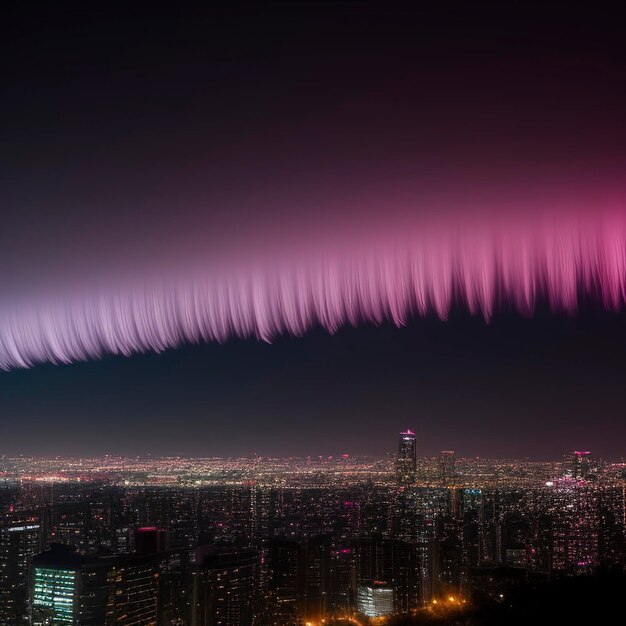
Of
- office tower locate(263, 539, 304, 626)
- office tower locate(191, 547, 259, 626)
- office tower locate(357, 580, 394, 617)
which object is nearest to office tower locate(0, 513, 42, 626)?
office tower locate(191, 547, 259, 626)

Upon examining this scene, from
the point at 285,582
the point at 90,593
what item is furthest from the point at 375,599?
the point at 90,593

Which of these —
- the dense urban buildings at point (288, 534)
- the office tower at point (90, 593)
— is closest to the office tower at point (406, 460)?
the dense urban buildings at point (288, 534)

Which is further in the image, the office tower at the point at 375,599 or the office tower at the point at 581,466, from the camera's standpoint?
the office tower at the point at 581,466

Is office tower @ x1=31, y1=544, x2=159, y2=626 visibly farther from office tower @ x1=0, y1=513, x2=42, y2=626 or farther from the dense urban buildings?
office tower @ x1=0, y1=513, x2=42, y2=626

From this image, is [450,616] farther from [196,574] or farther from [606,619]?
[196,574]

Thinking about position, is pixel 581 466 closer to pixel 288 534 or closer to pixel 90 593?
pixel 288 534

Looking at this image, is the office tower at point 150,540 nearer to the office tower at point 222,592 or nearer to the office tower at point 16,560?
the office tower at point 222,592

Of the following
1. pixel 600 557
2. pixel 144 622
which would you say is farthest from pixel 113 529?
pixel 600 557
